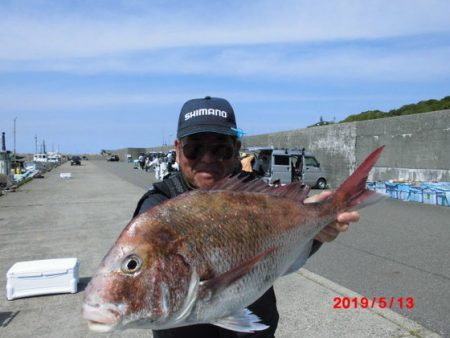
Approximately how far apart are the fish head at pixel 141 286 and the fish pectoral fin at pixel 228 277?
1.7 inches

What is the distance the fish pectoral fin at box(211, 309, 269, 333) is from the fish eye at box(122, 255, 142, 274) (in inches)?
14.3

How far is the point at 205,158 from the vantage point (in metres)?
2.18

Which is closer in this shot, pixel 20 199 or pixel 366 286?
pixel 366 286

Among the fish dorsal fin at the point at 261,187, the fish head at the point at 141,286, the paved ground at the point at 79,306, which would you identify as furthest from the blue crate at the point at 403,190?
the fish head at the point at 141,286

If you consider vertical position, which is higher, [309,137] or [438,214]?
[309,137]

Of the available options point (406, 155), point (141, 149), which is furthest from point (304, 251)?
point (141, 149)

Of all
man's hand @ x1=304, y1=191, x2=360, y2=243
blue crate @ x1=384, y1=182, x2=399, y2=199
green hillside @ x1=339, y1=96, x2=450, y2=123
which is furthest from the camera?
green hillside @ x1=339, y1=96, x2=450, y2=123

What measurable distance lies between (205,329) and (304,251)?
0.64 m

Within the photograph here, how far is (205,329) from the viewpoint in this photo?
2.17 meters

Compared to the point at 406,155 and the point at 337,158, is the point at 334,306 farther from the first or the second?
the point at 337,158

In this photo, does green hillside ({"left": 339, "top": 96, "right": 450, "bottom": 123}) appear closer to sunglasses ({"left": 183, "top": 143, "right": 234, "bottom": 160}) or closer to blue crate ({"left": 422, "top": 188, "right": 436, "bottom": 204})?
blue crate ({"left": 422, "top": 188, "right": 436, "bottom": 204})

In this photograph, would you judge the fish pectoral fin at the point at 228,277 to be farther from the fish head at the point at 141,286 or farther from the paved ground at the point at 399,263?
the paved ground at the point at 399,263

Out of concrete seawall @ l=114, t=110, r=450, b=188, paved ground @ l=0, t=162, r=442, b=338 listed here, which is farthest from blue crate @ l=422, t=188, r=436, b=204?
paved ground @ l=0, t=162, r=442, b=338

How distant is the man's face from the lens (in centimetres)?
217
